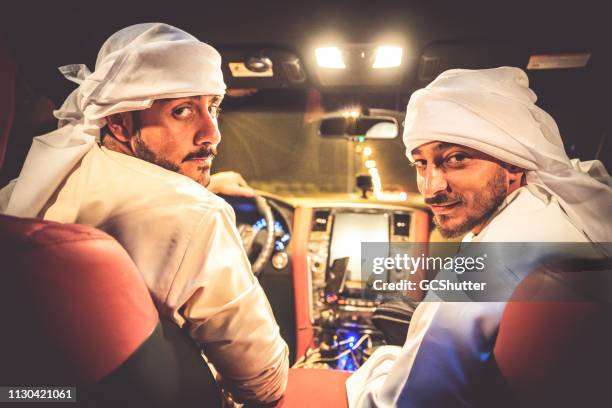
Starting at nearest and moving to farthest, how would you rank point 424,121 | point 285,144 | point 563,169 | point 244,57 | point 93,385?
point 93,385 → point 563,169 → point 424,121 → point 244,57 → point 285,144

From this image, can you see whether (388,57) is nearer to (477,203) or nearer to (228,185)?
(228,185)

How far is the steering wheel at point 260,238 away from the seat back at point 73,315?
243 cm

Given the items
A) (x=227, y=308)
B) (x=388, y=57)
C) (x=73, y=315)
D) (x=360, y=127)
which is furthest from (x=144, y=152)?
(x=360, y=127)

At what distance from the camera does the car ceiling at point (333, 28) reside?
244cm

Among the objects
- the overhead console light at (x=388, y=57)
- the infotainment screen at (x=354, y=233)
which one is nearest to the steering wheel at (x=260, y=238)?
the infotainment screen at (x=354, y=233)

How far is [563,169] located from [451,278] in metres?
0.60

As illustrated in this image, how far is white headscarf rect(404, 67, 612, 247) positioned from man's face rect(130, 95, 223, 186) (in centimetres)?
92

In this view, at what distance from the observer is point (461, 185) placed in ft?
5.16

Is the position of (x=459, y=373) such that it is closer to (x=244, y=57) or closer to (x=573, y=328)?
(x=573, y=328)

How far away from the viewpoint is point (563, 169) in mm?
1358

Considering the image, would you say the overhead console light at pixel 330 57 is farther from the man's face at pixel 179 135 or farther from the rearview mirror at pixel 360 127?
the man's face at pixel 179 135

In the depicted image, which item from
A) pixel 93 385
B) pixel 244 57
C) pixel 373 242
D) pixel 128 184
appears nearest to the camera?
pixel 93 385

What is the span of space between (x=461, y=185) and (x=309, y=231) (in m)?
2.11

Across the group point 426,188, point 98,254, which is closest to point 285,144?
point 426,188
